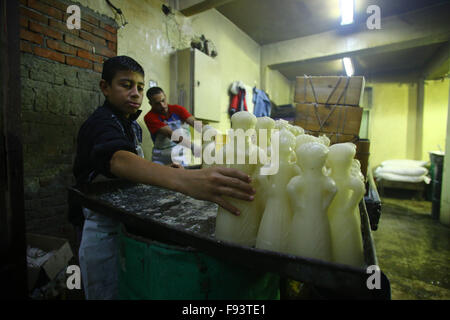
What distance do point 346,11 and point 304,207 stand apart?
4.82 m

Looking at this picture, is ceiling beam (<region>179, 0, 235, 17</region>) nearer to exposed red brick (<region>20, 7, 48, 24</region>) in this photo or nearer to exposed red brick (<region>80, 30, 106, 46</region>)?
exposed red brick (<region>80, 30, 106, 46</region>)

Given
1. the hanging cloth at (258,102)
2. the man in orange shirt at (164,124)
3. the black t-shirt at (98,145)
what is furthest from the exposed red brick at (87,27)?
the hanging cloth at (258,102)

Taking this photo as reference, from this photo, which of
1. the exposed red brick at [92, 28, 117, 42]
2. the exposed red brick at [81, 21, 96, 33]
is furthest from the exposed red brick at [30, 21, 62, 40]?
the exposed red brick at [92, 28, 117, 42]

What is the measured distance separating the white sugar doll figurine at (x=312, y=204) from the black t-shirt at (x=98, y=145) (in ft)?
2.52

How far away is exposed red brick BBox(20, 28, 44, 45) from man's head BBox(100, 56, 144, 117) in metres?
0.98

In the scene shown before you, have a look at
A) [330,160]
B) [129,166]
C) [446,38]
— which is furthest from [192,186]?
[446,38]

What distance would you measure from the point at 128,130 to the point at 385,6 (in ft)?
16.1

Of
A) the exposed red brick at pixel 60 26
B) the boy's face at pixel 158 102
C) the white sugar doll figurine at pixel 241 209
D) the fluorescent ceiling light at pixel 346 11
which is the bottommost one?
the white sugar doll figurine at pixel 241 209

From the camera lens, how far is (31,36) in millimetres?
1932

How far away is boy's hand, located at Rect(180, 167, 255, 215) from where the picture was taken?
0.70 metres

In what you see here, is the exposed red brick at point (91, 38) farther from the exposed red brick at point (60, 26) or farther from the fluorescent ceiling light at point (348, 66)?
the fluorescent ceiling light at point (348, 66)

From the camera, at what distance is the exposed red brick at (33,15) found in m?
1.90

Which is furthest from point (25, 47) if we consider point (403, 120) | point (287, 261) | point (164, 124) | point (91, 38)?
point (403, 120)

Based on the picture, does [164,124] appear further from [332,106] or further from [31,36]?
[332,106]
